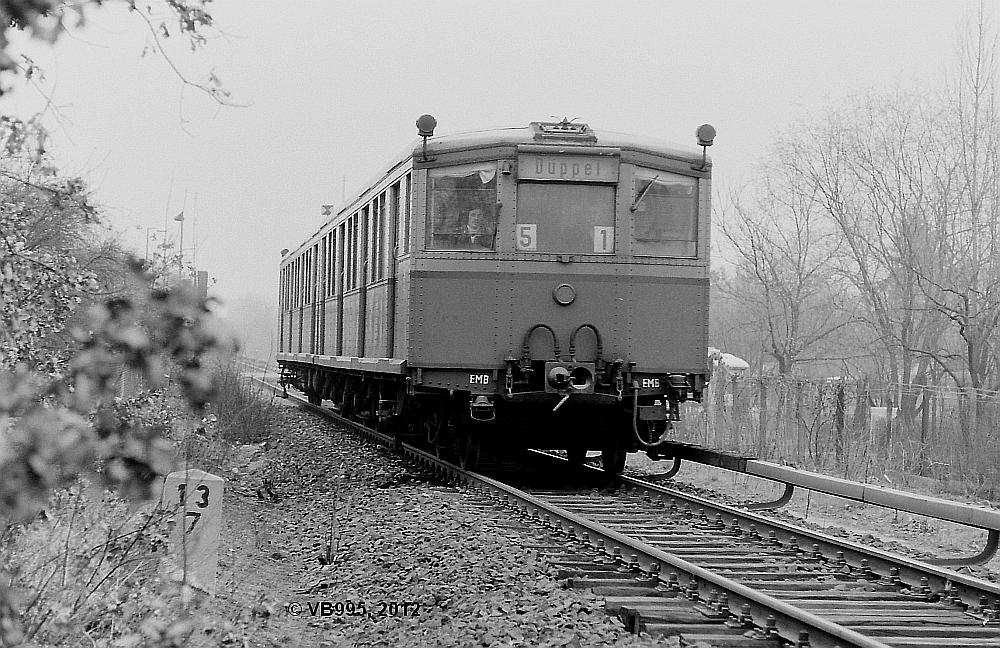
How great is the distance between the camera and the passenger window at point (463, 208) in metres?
10.6

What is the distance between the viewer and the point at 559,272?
10672 millimetres

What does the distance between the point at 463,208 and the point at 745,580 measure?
16.9 feet

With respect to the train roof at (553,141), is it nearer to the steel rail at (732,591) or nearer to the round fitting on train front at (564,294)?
the round fitting on train front at (564,294)

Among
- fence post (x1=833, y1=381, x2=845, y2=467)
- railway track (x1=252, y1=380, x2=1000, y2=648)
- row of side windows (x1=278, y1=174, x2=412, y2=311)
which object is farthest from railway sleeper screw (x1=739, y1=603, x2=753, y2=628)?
fence post (x1=833, y1=381, x2=845, y2=467)

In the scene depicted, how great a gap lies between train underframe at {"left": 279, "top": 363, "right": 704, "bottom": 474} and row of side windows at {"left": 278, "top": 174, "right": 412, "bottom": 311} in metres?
1.29

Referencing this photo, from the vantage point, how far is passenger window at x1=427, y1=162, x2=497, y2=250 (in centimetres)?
1065

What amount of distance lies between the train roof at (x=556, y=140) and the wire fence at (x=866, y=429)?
5.37 metres

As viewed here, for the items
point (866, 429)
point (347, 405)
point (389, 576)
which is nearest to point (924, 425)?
point (866, 429)

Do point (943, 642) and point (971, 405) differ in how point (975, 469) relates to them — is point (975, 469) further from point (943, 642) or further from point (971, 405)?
point (943, 642)

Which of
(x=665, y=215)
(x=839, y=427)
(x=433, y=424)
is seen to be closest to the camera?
(x=665, y=215)

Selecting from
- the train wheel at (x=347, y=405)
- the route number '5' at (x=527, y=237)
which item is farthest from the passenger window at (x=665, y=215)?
the train wheel at (x=347, y=405)

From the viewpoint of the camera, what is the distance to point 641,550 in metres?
7.07

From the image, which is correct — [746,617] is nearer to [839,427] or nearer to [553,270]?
[553,270]

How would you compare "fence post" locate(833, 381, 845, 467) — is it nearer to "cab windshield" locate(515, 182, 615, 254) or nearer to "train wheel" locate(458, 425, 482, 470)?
"train wheel" locate(458, 425, 482, 470)
